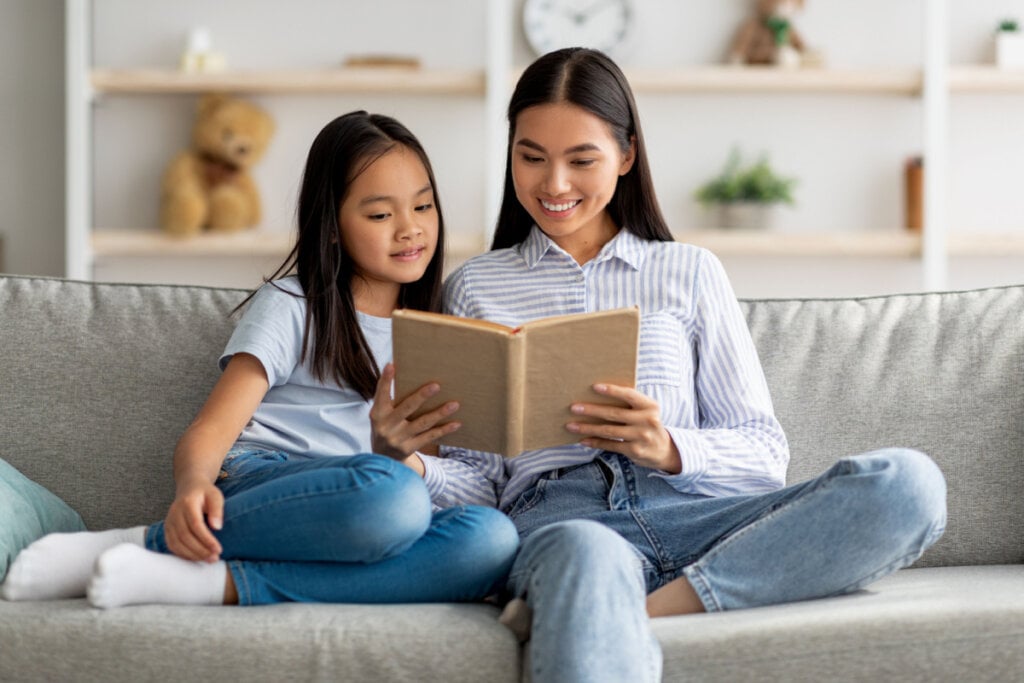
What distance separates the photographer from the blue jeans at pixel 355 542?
145 centimetres

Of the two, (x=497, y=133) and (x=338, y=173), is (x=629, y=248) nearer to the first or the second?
(x=338, y=173)

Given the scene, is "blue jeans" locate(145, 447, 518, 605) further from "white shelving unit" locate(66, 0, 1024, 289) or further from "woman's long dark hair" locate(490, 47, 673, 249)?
"white shelving unit" locate(66, 0, 1024, 289)

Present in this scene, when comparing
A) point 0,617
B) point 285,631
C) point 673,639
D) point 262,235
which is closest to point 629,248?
point 673,639

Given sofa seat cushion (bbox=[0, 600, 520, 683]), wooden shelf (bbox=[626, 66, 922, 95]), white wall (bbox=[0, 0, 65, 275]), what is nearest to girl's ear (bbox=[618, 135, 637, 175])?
sofa seat cushion (bbox=[0, 600, 520, 683])

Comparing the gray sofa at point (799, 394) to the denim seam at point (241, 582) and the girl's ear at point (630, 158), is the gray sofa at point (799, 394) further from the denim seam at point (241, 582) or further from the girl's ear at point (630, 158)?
the girl's ear at point (630, 158)

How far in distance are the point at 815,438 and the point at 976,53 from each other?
2.85 meters

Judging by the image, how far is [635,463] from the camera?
168cm

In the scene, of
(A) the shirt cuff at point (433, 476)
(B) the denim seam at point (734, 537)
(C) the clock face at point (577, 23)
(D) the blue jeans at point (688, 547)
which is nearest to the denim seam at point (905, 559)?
(D) the blue jeans at point (688, 547)

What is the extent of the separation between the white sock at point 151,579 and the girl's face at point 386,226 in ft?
1.90

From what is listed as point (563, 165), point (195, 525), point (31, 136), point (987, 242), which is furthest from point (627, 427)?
point (31, 136)

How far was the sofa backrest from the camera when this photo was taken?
1.88 meters

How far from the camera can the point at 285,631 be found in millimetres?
1360

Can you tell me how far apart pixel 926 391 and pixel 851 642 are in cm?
69

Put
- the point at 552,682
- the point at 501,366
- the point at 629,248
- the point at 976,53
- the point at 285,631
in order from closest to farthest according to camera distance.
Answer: the point at 552,682 → the point at 285,631 → the point at 501,366 → the point at 629,248 → the point at 976,53
